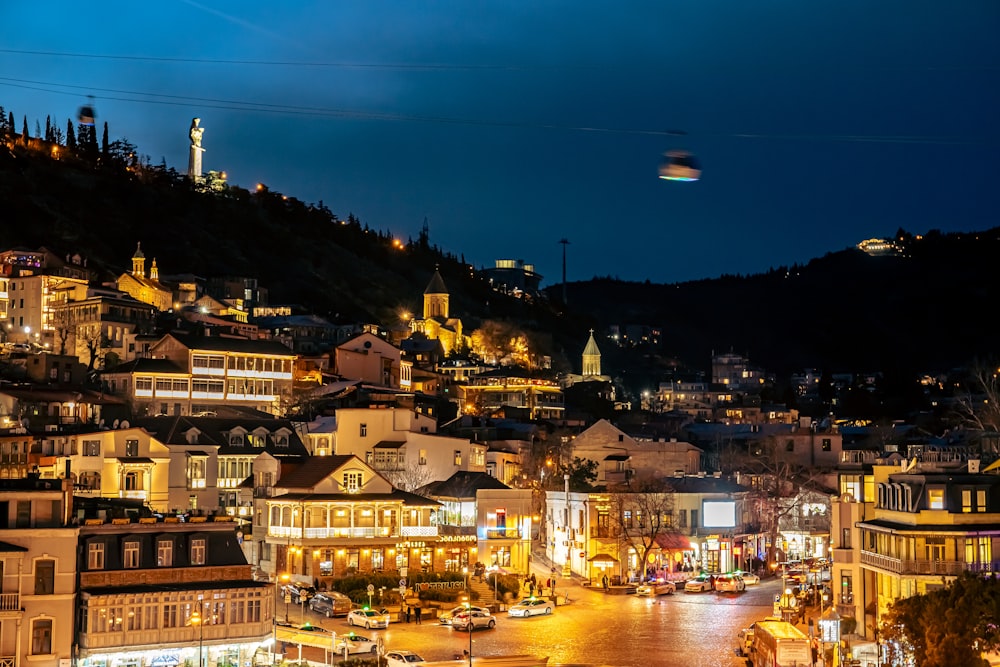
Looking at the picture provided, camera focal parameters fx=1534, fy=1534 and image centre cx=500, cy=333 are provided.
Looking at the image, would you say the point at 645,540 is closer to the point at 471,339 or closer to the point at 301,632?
the point at 301,632

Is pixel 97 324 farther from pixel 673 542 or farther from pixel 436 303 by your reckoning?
pixel 436 303

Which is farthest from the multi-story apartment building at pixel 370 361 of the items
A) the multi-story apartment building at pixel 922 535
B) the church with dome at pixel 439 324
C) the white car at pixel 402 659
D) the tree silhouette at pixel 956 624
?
the tree silhouette at pixel 956 624

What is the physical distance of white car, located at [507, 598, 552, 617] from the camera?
191 ft

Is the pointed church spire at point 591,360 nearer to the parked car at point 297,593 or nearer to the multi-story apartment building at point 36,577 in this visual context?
the parked car at point 297,593

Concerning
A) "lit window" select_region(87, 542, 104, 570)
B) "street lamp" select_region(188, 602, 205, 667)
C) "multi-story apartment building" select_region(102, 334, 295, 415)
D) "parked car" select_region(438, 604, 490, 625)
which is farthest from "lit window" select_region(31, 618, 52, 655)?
"multi-story apartment building" select_region(102, 334, 295, 415)

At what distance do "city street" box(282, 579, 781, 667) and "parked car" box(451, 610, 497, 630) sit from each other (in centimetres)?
30

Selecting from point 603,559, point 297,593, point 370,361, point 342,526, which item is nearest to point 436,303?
point 370,361

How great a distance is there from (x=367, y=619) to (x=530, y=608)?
7294 mm

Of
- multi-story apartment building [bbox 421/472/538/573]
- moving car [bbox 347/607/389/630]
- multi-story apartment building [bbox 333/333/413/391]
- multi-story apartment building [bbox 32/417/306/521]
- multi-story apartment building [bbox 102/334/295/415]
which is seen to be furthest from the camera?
multi-story apartment building [bbox 333/333/413/391]

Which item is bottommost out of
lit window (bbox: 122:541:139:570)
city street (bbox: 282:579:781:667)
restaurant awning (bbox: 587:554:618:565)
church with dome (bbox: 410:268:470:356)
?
city street (bbox: 282:579:781:667)

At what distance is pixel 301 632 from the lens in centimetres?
4812

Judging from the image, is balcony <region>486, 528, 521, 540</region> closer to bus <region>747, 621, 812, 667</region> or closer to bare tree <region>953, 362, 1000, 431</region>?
bus <region>747, 621, 812, 667</region>

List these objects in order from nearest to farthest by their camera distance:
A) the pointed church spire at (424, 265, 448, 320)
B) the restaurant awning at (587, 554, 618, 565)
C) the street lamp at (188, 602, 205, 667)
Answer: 1. the street lamp at (188, 602, 205, 667)
2. the restaurant awning at (587, 554, 618, 565)
3. the pointed church spire at (424, 265, 448, 320)

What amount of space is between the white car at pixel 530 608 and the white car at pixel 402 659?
1221 centimetres
